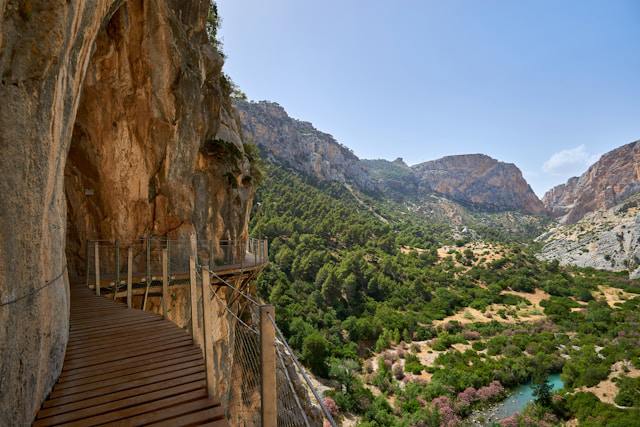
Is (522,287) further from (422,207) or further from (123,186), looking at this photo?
(422,207)

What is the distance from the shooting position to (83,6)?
4.10 metres

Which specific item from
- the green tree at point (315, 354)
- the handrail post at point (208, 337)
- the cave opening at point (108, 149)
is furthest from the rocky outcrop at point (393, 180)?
the handrail post at point (208, 337)

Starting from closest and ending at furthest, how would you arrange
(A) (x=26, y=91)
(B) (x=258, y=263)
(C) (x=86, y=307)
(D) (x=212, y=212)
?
(A) (x=26, y=91) < (C) (x=86, y=307) < (B) (x=258, y=263) < (D) (x=212, y=212)

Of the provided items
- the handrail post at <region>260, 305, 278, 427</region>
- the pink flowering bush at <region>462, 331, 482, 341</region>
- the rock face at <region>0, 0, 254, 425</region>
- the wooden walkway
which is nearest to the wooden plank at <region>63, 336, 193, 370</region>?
the wooden walkway

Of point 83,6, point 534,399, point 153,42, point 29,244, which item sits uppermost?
point 153,42

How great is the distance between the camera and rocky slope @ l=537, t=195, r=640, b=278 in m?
61.9

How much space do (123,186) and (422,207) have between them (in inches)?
Result: 5120

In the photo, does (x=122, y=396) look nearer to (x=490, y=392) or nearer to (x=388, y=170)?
(x=490, y=392)

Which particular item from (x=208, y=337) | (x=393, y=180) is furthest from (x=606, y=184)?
(x=208, y=337)

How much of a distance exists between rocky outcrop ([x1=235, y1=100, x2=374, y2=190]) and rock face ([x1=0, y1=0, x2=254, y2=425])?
2863 inches

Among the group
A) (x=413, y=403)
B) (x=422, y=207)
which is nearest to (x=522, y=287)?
(x=413, y=403)

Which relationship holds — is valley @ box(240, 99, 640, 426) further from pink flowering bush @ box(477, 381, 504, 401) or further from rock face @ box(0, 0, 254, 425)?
rock face @ box(0, 0, 254, 425)

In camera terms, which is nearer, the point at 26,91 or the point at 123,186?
the point at 26,91

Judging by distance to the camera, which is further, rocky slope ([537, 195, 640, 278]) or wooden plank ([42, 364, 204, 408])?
rocky slope ([537, 195, 640, 278])
